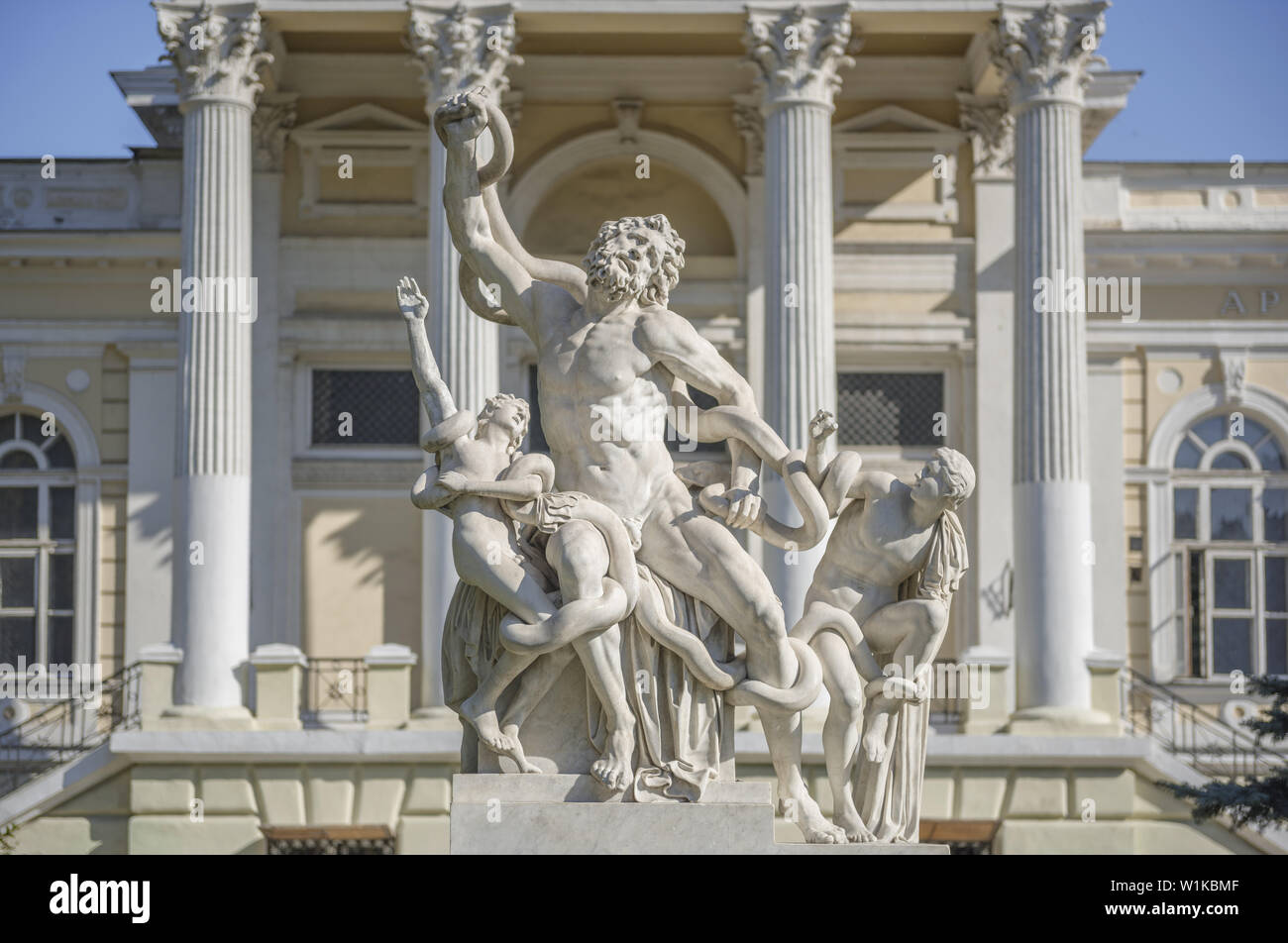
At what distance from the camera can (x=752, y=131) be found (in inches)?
1120

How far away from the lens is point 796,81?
2470 centimetres

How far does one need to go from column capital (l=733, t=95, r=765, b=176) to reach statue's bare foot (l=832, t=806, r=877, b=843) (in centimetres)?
1822

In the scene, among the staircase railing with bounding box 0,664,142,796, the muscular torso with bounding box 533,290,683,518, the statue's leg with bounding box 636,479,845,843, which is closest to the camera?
the statue's leg with bounding box 636,479,845,843

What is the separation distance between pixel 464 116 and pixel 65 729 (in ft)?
56.3

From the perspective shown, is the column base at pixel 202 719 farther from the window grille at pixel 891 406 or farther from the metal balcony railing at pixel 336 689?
the window grille at pixel 891 406

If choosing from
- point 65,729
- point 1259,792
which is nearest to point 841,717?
point 1259,792

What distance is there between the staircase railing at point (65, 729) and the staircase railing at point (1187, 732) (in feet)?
37.2

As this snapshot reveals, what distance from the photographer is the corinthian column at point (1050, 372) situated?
79.0 ft

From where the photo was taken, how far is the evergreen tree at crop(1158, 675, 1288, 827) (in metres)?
18.4

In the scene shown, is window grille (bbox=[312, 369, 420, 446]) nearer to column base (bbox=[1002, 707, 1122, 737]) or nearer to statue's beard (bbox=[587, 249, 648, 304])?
column base (bbox=[1002, 707, 1122, 737])

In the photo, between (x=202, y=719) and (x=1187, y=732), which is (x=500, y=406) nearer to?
(x=202, y=719)

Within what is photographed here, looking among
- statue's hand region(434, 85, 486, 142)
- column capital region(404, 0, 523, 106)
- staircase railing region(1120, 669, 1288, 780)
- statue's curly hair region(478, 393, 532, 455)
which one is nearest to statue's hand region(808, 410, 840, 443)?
statue's curly hair region(478, 393, 532, 455)

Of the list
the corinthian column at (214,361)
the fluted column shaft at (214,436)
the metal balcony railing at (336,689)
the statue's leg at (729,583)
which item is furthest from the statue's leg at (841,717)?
the metal balcony railing at (336,689)
